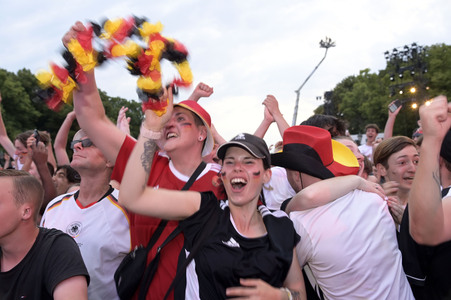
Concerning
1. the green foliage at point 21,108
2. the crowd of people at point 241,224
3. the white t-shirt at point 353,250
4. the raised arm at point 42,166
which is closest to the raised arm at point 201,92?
the crowd of people at point 241,224

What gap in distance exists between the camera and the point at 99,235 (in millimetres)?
3248

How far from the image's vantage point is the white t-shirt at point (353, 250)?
2.55 m

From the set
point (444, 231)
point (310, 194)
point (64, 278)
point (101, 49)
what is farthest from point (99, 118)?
point (444, 231)

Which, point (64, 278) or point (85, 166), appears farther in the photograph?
point (85, 166)

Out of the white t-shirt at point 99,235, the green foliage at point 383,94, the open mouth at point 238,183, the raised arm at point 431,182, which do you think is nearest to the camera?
the raised arm at point 431,182

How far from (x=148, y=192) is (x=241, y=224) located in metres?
0.62

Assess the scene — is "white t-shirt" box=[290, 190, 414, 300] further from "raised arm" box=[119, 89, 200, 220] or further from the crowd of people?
"raised arm" box=[119, 89, 200, 220]

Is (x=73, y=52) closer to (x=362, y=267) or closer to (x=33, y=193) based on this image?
(x=33, y=193)

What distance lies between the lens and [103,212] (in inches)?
134

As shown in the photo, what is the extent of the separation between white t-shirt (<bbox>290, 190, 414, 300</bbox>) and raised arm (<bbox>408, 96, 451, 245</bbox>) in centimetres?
44

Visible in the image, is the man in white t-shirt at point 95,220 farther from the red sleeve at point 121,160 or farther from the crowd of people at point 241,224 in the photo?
the red sleeve at point 121,160

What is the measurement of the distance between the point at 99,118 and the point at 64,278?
114cm

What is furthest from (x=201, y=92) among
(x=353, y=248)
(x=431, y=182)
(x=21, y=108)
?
(x=21, y=108)

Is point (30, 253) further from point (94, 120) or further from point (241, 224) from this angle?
point (241, 224)
